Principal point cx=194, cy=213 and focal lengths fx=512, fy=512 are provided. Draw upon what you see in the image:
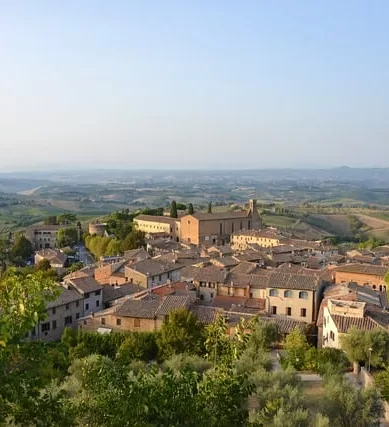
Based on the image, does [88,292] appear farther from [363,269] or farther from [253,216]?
[253,216]

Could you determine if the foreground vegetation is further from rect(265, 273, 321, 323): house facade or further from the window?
rect(265, 273, 321, 323): house facade

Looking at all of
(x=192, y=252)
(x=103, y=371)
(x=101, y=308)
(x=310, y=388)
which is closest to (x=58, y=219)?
(x=192, y=252)

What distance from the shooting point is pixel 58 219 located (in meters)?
93.2

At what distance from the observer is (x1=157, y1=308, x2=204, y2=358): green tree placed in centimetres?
2497

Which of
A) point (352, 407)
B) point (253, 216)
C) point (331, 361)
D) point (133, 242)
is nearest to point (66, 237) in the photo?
point (133, 242)

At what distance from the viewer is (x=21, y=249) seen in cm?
6775

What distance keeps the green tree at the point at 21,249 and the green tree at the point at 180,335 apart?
45.9 metres

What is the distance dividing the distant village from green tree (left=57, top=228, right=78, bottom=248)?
1625 centimetres

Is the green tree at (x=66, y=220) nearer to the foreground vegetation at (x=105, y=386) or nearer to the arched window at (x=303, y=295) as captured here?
the arched window at (x=303, y=295)

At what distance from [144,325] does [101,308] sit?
8074mm

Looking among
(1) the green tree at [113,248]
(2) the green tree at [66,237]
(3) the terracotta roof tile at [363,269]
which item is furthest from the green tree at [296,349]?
(2) the green tree at [66,237]

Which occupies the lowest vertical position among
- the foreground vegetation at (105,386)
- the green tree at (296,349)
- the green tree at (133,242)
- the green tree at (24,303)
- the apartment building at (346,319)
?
the green tree at (133,242)

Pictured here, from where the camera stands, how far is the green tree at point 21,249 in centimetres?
6706

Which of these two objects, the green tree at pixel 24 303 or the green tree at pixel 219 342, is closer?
the green tree at pixel 24 303
